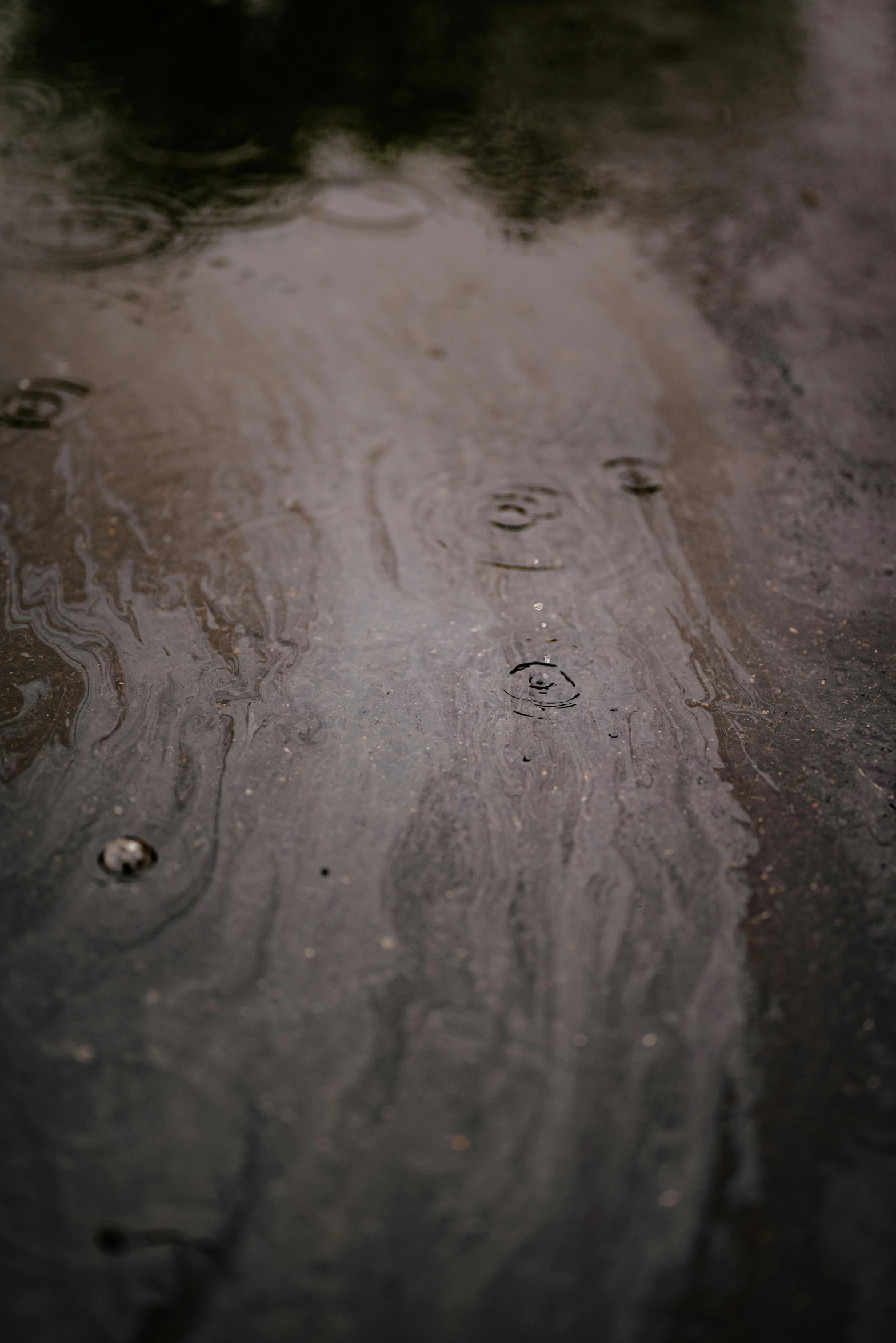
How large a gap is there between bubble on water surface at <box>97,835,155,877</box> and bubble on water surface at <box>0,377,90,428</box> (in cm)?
83

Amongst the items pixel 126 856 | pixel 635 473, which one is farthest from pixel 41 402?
pixel 635 473

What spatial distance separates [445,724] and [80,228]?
1.49 m

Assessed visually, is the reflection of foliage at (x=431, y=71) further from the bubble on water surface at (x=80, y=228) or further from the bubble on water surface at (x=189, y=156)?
the bubble on water surface at (x=80, y=228)

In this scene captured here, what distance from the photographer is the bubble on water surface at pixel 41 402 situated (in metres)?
1.44

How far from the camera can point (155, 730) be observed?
1.07 meters

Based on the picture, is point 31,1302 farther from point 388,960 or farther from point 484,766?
point 484,766

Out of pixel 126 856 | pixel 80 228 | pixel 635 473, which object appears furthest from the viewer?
pixel 80 228

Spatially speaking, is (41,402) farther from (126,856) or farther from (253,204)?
(126,856)

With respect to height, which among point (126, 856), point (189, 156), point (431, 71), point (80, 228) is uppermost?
point (431, 71)

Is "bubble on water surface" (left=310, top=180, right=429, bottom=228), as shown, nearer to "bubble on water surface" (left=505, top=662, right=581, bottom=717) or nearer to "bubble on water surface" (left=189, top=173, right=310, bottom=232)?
"bubble on water surface" (left=189, top=173, right=310, bottom=232)

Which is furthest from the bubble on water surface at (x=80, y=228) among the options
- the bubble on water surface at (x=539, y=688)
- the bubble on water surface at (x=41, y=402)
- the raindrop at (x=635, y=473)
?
the bubble on water surface at (x=539, y=688)

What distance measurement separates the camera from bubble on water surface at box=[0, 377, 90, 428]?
4.71 feet

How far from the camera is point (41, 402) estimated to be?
4.81 feet

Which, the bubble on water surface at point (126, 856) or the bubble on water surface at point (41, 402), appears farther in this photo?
the bubble on water surface at point (41, 402)
